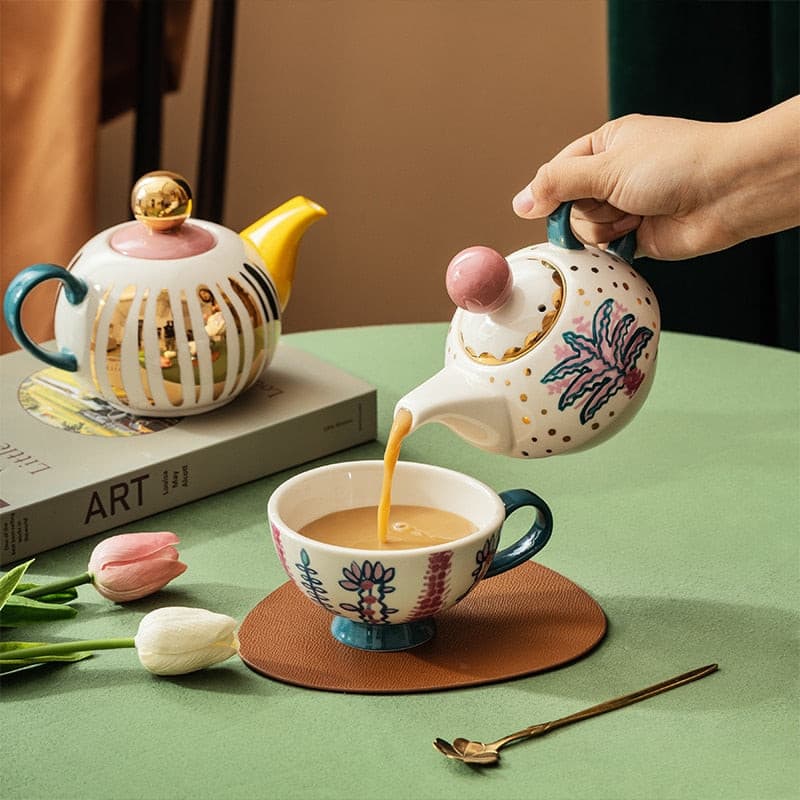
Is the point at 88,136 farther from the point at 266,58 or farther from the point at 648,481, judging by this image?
the point at 648,481

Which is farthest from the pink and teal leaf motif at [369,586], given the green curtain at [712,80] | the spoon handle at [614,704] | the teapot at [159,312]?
the green curtain at [712,80]

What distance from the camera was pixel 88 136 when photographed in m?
1.93

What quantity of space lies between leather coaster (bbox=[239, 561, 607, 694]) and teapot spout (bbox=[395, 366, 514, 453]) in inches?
4.6

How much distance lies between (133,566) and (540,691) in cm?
28

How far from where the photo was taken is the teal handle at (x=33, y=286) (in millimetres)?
1034

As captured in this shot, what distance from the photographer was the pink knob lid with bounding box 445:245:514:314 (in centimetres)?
76

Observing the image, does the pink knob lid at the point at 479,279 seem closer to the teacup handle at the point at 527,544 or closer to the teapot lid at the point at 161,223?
the teacup handle at the point at 527,544

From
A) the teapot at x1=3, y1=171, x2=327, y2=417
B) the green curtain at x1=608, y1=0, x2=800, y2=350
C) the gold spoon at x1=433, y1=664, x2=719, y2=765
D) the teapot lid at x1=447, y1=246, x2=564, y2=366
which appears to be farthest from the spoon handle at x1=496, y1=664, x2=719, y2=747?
the green curtain at x1=608, y1=0, x2=800, y2=350

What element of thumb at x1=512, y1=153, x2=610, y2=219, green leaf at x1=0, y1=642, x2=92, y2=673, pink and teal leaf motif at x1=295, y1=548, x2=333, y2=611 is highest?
thumb at x1=512, y1=153, x2=610, y2=219

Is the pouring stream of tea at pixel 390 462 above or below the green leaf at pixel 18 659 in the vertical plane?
above

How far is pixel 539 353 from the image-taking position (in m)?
0.77

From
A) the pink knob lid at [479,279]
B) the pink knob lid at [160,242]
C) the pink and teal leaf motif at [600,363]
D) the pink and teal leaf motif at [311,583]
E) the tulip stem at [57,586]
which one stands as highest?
the pink knob lid at [479,279]

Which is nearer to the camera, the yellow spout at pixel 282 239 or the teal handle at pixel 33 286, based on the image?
the teal handle at pixel 33 286

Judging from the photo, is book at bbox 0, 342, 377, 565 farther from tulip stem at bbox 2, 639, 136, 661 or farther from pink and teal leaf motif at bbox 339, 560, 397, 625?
pink and teal leaf motif at bbox 339, 560, 397, 625
